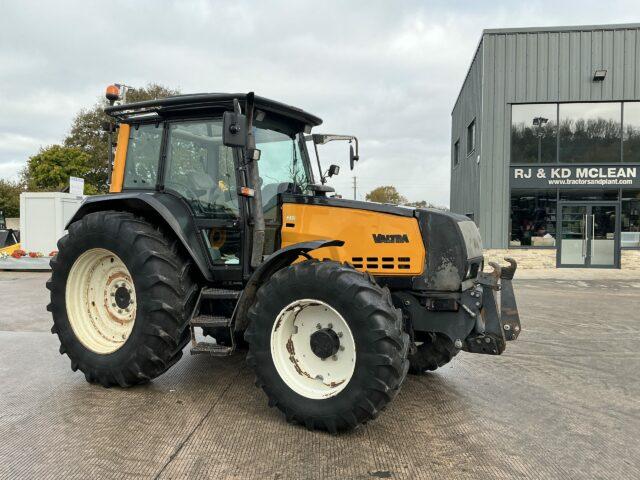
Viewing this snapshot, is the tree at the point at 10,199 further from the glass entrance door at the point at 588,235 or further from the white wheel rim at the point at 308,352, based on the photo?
the white wheel rim at the point at 308,352

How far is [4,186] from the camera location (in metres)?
47.1

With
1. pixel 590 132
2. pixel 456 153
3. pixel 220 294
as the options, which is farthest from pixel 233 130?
pixel 456 153

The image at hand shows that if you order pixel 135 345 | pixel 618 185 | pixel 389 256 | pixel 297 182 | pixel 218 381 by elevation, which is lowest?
pixel 218 381

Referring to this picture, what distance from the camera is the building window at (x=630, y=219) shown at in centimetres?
1648

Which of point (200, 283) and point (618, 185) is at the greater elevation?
point (618, 185)

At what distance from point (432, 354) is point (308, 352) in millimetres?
1514

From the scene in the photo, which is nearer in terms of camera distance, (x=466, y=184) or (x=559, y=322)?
(x=559, y=322)

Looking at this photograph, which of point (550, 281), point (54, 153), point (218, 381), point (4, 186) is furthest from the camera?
point (4, 186)

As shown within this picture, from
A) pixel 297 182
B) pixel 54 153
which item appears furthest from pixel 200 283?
pixel 54 153

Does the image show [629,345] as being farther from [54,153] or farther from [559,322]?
[54,153]

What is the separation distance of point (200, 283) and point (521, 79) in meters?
14.9

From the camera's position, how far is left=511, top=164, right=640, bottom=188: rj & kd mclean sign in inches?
643

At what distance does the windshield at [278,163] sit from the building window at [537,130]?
530 inches

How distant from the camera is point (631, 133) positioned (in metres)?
16.4
